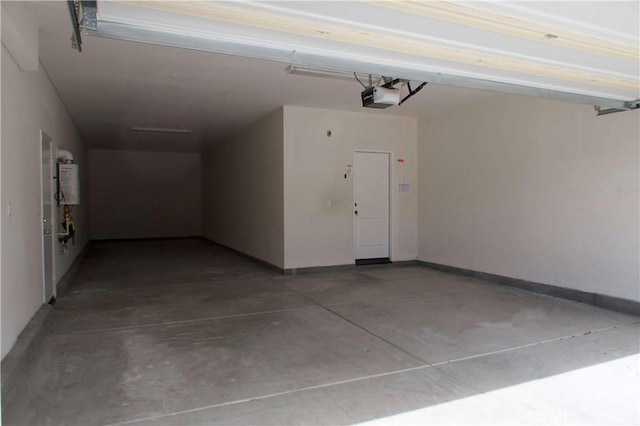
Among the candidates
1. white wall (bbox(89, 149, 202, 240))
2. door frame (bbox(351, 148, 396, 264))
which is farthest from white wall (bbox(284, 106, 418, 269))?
white wall (bbox(89, 149, 202, 240))

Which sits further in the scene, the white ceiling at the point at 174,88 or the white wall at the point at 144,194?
the white wall at the point at 144,194

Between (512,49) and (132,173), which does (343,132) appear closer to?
(512,49)

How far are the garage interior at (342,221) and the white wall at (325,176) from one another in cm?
4

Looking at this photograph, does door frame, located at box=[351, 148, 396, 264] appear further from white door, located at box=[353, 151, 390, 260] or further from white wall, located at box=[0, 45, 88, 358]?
white wall, located at box=[0, 45, 88, 358]

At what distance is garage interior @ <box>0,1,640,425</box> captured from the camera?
8.24 feet

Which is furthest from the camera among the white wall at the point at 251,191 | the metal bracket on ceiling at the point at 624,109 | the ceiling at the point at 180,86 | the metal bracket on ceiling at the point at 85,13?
the white wall at the point at 251,191

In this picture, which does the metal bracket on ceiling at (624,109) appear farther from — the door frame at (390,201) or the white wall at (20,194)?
the white wall at (20,194)

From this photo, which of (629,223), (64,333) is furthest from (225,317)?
(629,223)

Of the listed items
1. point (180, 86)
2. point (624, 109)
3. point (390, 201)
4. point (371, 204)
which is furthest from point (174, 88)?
point (624, 109)

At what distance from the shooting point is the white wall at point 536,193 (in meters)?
4.68

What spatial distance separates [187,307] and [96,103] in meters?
3.94

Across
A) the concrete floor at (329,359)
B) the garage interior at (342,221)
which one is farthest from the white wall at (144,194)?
the concrete floor at (329,359)

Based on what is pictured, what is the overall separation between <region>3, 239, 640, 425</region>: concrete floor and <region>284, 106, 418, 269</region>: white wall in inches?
51.8

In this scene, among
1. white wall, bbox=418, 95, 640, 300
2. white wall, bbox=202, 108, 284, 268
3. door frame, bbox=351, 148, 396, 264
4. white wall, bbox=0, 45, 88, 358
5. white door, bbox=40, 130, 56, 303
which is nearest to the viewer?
white wall, bbox=0, 45, 88, 358
